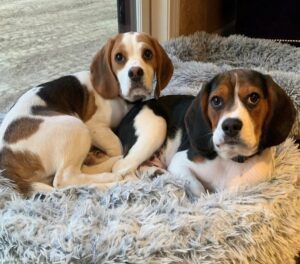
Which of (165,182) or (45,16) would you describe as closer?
(165,182)

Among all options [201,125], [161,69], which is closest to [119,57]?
[161,69]

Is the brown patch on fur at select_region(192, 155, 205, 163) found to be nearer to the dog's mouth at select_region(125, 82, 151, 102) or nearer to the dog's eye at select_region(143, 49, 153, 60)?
the dog's mouth at select_region(125, 82, 151, 102)

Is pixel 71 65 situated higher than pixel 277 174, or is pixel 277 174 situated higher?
pixel 277 174

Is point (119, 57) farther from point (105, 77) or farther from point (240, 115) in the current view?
point (240, 115)

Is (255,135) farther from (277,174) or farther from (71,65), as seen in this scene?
(71,65)

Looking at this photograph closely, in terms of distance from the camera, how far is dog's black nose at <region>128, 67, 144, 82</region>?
2.42 metres

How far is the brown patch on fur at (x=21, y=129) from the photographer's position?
219 cm

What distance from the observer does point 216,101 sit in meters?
1.95

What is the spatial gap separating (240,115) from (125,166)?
2.44ft

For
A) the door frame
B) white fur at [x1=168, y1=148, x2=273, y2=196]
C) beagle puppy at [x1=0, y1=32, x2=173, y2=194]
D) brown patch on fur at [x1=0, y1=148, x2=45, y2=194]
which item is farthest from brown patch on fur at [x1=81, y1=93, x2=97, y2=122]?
the door frame

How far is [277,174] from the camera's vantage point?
84.1 inches

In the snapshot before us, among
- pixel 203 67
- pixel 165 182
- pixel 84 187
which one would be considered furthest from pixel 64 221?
pixel 203 67

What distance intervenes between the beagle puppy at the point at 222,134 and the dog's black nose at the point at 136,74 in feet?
0.63

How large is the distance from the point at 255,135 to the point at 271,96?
18 centimetres
